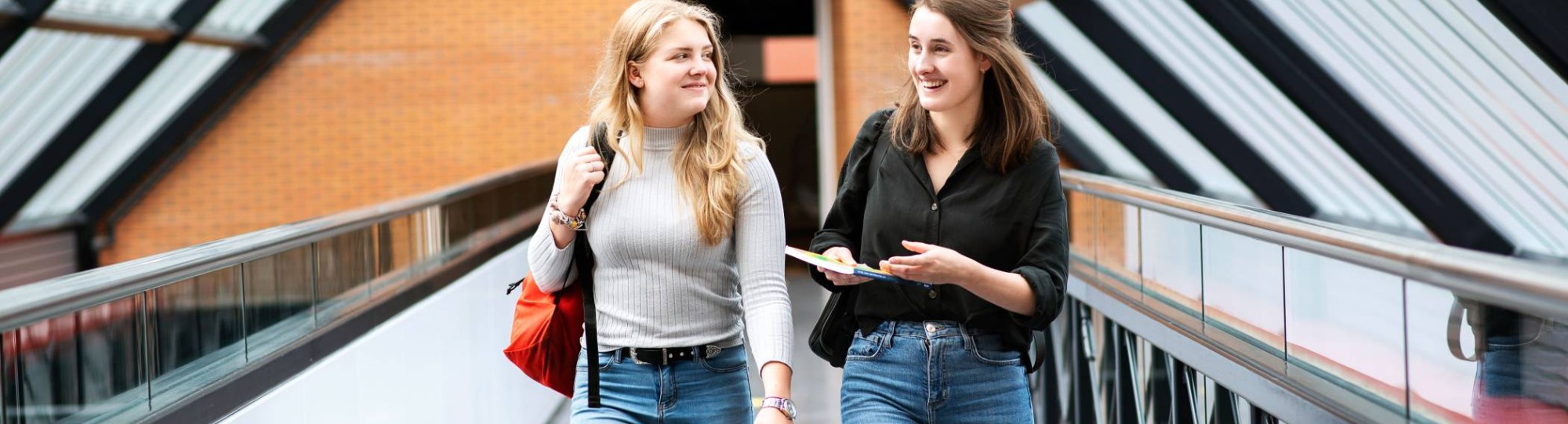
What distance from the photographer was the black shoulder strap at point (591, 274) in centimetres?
239

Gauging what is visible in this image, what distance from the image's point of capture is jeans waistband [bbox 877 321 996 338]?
7.78 feet

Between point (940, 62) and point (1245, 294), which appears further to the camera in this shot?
point (1245, 294)

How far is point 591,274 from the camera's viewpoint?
2.48 meters

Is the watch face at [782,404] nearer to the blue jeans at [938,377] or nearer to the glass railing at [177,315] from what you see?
the blue jeans at [938,377]

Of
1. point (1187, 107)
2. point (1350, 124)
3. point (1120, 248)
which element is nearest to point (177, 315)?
point (1120, 248)

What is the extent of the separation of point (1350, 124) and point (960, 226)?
571 centimetres

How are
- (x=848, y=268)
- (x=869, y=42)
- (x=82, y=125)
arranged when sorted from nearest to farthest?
(x=848, y=268) → (x=82, y=125) → (x=869, y=42)

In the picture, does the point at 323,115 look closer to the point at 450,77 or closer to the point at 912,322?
the point at 450,77

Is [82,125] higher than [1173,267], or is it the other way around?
[82,125]

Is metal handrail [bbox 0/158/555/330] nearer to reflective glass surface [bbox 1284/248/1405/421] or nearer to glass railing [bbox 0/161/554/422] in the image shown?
glass railing [bbox 0/161/554/422]

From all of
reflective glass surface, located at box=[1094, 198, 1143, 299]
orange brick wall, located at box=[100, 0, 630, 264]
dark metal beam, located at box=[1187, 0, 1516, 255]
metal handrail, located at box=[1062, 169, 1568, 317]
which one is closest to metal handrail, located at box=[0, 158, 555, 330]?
metal handrail, located at box=[1062, 169, 1568, 317]

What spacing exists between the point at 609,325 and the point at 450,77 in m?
11.5

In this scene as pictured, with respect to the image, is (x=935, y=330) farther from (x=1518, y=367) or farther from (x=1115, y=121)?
(x=1115, y=121)

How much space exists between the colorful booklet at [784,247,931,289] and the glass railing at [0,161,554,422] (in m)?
1.12
